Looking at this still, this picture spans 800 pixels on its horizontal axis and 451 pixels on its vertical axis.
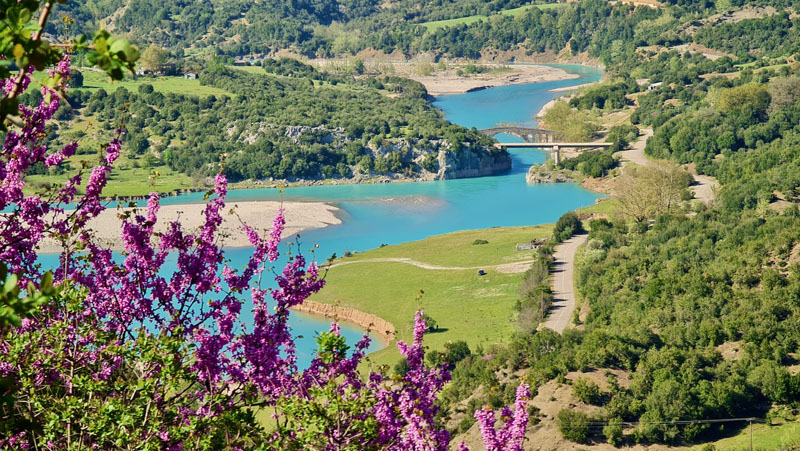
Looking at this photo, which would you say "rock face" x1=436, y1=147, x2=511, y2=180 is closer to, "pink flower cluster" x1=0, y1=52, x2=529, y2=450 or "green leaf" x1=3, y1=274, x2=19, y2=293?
"pink flower cluster" x1=0, y1=52, x2=529, y2=450

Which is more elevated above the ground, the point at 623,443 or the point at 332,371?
the point at 332,371

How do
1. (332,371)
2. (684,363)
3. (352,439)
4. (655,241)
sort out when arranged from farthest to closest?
1. (655,241)
2. (684,363)
3. (332,371)
4. (352,439)

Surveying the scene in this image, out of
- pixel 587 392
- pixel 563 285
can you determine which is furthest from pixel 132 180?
pixel 587 392

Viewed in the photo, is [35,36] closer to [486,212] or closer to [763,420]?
[763,420]

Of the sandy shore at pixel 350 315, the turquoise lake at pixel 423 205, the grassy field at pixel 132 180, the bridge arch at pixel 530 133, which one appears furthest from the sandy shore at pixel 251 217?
the bridge arch at pixel 530 133

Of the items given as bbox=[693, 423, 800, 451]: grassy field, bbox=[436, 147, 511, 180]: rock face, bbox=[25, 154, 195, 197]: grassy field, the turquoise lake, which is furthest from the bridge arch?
bbox=[693, 423, 800, 451]: grassy field

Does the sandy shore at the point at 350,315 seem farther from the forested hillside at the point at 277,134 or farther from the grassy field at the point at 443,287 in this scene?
the forested hillside at the point at 277,134

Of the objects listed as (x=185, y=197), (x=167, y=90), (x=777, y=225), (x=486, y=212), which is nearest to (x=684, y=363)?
(x=777, y=225)
